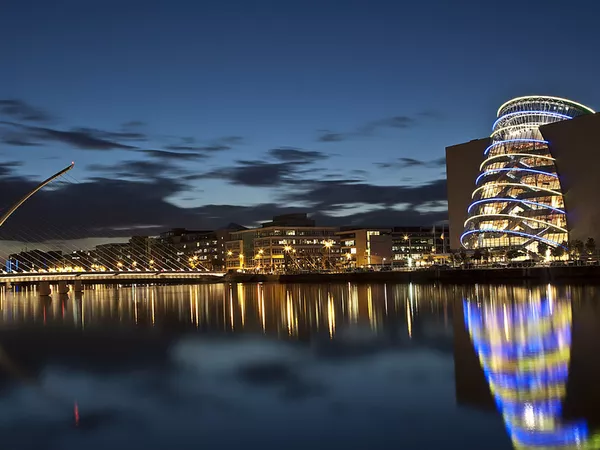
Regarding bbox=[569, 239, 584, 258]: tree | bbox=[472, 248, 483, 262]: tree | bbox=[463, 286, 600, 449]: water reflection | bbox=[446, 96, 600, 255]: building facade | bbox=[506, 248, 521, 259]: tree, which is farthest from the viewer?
bbox=[472, 248, 483, 262]: tree

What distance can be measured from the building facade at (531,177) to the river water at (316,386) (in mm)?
51628

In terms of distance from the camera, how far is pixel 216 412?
1102cm

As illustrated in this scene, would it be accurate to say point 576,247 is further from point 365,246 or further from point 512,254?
point 365,246

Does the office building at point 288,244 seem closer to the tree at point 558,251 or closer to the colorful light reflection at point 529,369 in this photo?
the tree at point 558,251

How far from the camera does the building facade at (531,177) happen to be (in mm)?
74062

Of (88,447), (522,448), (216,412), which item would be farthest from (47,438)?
(522,448)

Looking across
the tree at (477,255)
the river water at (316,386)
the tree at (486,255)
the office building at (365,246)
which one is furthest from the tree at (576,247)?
the office building at (365,246)

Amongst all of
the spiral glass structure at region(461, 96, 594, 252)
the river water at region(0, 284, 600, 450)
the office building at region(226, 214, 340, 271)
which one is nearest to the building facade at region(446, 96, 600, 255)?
the spiral glass structure at region(461, 96, 594, 252)

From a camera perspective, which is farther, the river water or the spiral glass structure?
the spiral glass structure

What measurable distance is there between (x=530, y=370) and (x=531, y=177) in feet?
220

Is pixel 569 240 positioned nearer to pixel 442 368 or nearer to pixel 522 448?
pixel 442 368

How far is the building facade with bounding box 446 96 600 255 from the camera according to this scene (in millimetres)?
74062

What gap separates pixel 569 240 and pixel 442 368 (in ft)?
211

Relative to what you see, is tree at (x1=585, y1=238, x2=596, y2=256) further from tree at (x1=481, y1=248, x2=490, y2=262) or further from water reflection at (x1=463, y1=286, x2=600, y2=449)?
water reflection at (x1=463, y1=286, x2=600, y2=449)
